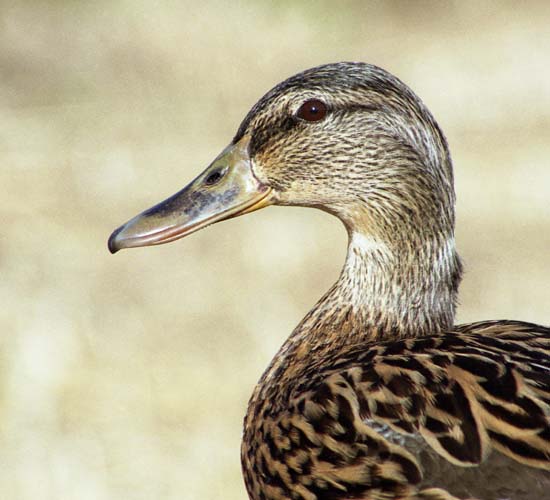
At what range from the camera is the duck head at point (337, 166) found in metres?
3.09

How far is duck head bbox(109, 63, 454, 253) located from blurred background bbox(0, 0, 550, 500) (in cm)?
231

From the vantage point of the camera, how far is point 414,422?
2693 mm

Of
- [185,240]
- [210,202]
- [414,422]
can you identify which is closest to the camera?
[414,422]

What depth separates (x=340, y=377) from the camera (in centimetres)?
290

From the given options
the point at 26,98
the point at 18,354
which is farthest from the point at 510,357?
the point at 26,98

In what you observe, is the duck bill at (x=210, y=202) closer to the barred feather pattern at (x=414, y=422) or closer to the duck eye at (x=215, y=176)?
the duck eye at (x=215, y=176)

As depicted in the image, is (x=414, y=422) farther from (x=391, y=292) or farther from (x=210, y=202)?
(x=210, y=202)

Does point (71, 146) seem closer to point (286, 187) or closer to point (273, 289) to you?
point (273, 289)

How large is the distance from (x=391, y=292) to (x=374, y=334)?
0.44 ft

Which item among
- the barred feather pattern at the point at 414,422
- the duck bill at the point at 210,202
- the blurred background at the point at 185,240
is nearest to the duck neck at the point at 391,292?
the barred feather pattern at the point at 414,422

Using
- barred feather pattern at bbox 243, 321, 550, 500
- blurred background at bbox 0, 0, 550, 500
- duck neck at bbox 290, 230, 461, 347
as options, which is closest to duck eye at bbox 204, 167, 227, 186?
duck neck at bbox 290, 230, 461, 347

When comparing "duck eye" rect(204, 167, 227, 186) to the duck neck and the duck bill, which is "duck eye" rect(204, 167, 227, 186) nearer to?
the duck bill

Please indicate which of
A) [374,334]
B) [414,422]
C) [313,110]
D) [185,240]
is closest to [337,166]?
[313,110]

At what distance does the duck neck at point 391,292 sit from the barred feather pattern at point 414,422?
174mm
